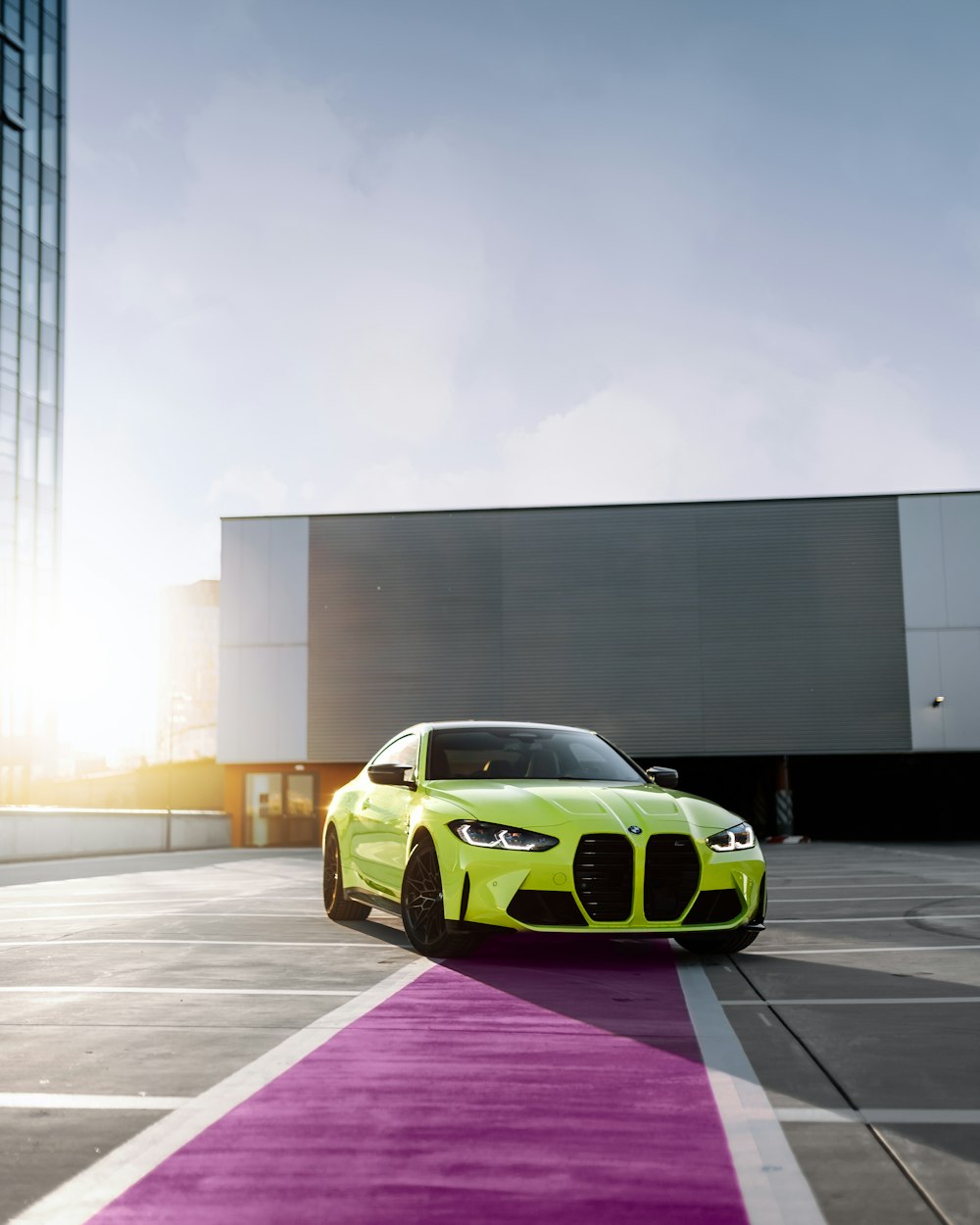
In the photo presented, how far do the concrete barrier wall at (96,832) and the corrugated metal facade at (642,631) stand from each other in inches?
176

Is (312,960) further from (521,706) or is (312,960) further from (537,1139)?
(521,706)

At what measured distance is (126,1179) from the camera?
11.0 ft

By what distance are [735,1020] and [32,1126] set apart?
3.09 metres

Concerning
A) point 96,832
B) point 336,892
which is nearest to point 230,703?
point 96,832

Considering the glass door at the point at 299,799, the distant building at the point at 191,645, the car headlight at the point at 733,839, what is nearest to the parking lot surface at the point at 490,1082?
the car headlight at the point at 733,839

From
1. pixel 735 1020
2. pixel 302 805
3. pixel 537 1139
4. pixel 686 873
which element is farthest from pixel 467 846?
pixel 302 805

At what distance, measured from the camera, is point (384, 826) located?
9.07 meters

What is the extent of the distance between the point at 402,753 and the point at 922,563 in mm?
33049

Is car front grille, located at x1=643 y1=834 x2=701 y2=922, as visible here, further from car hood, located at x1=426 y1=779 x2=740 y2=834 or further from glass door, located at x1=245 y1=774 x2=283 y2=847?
glass door, located at x1=245 y1=774 x2=283 y2=847

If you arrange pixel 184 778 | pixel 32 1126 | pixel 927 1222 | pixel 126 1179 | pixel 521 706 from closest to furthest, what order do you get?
pixel 927 1222 → pixel 126 1179 → pixel 32 1126 → pixel 521 706 → pixel 184 778

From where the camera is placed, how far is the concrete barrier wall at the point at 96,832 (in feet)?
86.9

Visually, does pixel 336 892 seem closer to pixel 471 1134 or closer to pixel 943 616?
pixel 471 1134

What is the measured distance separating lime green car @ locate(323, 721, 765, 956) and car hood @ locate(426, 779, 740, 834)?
0.01 metres

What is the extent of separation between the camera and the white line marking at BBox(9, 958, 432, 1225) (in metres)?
3.14
